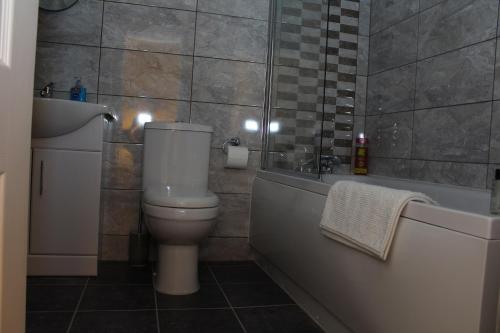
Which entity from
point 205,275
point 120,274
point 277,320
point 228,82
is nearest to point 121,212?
point 120,274

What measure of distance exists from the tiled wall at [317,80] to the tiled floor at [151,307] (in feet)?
2.18

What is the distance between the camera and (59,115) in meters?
2.05

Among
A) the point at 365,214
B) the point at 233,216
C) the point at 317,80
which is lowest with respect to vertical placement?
the point at 233,216

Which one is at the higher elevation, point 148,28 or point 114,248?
point 148,28

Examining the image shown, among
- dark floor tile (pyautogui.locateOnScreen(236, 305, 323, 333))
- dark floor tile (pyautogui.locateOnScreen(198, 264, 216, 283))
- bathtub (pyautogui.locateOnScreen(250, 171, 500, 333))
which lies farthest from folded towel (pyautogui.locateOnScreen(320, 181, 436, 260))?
dark floor tile (pyautogui.locateOnScreen(198, 264, 216, 283))

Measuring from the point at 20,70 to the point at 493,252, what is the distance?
1038 mm

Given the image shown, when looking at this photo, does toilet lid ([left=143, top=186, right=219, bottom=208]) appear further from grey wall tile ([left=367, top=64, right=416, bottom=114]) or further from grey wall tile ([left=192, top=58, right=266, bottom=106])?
grey wall tile ([left=367, top=64, right=416, bottom=114])

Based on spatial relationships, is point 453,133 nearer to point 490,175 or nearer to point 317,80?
point 490,175

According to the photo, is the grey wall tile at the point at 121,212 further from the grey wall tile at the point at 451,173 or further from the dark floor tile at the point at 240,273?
the grey wall tile at the point at 451,173

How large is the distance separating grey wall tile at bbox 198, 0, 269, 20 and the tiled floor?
1.60m

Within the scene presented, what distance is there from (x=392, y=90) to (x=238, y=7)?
3.58 ft

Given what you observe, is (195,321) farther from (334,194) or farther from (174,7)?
(174,7)

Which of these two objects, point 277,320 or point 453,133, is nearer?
point 277,320

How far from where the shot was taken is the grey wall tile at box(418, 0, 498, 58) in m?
1.94
